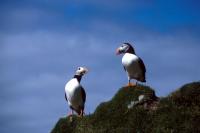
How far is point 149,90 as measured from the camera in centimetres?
2752

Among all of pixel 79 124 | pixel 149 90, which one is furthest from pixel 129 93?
pixel 79 124

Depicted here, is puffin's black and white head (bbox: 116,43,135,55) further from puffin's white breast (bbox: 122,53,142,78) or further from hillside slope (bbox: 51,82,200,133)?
hillside slope (bbox: 51,82,200,133)

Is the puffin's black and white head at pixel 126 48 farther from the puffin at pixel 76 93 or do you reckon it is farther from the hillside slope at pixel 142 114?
the hillside slope at pixel 142 114

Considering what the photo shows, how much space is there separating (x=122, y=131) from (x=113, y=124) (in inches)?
47.1

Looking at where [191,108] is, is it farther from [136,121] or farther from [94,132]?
[94,132]

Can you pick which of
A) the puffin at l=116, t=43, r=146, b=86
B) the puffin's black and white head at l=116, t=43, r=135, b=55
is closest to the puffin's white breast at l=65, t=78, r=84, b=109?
the puffin at l=116, t=43, r=146, b=86

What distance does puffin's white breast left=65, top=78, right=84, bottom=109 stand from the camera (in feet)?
98.4

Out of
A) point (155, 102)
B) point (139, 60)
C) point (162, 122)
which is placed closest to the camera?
point (162, 122)

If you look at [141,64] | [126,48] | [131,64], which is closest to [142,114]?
[131,64]

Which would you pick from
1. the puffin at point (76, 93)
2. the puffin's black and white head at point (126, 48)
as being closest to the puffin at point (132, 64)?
the puffin's black and white head at point (126, 48)

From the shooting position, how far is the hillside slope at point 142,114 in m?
24.5

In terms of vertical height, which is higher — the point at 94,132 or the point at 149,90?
the point at 149,90

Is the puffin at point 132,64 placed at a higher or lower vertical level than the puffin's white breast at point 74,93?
higher

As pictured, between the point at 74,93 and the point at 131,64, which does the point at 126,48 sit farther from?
the point at 74,93
